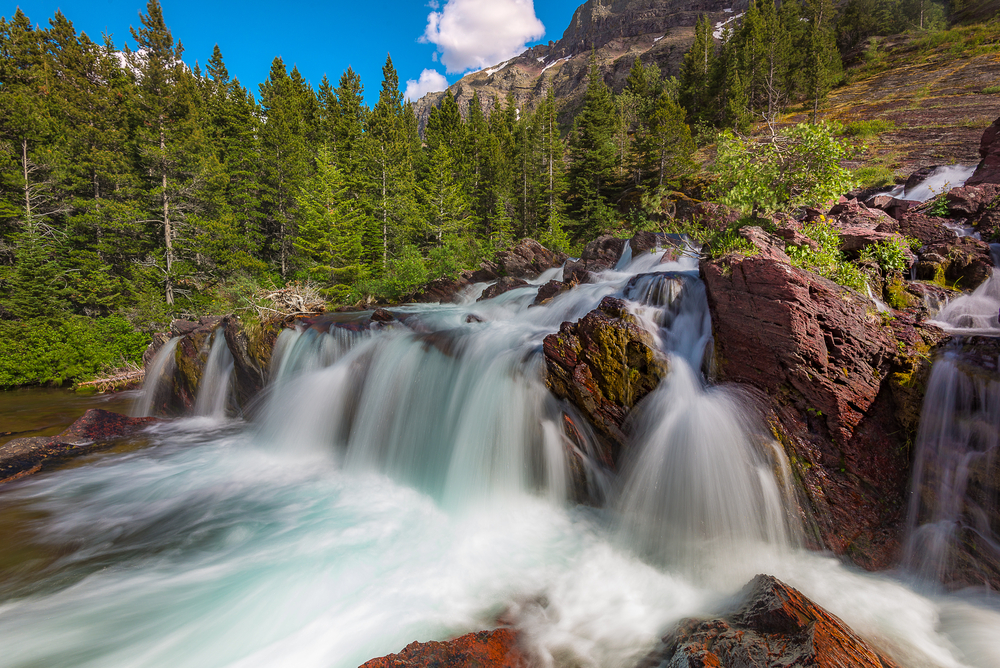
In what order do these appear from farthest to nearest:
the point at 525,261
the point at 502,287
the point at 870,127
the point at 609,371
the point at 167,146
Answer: the point at 870,127 < the point at 525,261 < the point at 167,146 < the point at 502,287 < the point at 609,371

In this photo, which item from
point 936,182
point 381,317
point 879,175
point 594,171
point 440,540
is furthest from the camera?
point 594,171

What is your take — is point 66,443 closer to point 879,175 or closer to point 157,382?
point 157,382

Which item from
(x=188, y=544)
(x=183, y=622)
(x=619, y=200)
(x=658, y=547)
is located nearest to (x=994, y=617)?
(x=658, y=547)

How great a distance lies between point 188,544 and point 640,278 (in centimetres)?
863

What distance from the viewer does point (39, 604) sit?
4.07 metres

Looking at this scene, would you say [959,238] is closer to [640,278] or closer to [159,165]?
[640,278]

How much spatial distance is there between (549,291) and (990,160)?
11587mm

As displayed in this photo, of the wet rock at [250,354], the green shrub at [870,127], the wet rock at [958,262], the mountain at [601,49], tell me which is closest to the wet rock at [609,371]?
the wet rock at [958,262]

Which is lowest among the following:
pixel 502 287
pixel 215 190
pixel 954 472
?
pixel 954 472

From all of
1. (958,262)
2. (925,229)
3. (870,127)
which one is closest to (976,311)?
(958,262)

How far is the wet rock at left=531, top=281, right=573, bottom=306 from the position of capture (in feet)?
38.1

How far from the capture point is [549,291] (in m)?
12.0

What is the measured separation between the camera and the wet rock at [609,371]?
5246 millimetres

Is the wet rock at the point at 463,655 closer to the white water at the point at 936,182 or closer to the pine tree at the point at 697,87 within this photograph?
the white water at the point at 936,182
